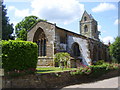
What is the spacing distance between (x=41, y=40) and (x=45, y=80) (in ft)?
51.0

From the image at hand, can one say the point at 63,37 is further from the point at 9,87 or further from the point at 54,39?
the point at 9,87

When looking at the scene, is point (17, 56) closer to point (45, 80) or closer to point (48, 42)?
point (45, 80)

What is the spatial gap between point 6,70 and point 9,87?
46.4 inches

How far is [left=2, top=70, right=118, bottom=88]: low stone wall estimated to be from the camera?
855 cm

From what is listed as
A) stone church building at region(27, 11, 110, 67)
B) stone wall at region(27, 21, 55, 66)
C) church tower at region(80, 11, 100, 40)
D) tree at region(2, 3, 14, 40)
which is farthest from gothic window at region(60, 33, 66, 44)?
church tower at region(80, 11, 100, 40)

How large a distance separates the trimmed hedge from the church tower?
1527 inches

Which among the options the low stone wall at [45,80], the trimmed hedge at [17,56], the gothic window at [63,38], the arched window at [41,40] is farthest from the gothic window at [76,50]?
the trimmed hedge at [17,56]

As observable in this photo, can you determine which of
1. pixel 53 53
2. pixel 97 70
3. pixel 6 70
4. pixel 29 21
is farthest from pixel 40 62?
pixel 29 21

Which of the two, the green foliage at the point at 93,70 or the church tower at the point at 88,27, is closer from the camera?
the green foliage at the point at 93,70

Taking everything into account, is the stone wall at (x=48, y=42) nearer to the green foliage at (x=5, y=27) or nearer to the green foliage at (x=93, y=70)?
the green foliage at (x=93, y=70)

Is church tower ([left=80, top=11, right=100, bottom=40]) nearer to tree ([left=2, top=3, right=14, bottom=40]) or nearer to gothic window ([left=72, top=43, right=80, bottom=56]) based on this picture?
gothic window ([left=72, top=43, right=80, bottom=56])

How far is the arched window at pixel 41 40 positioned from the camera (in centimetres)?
2388

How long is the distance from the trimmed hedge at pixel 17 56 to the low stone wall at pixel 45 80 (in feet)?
2.66

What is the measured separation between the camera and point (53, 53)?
2114 centimetres
